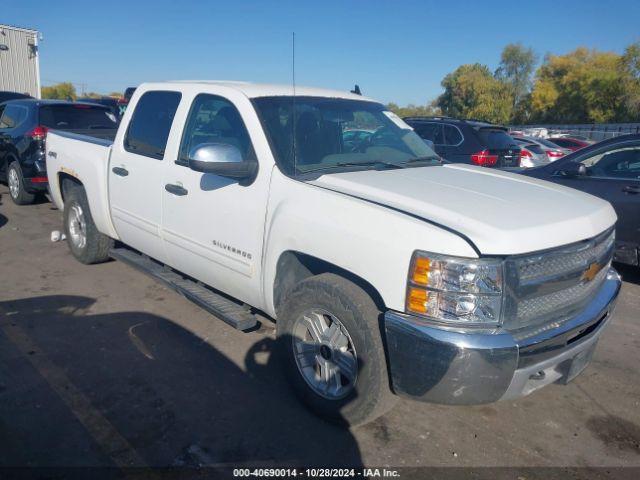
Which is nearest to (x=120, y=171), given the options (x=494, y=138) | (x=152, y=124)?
(x=152, y=124)

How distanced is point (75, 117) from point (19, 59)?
17.3 metres

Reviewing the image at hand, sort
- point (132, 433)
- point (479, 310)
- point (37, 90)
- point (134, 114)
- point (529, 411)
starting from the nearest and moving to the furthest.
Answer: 1. point (479, 310)
2. point (132, 433)
3. point (529, 411)
4. point (134, 114)
5. point (37, 90)

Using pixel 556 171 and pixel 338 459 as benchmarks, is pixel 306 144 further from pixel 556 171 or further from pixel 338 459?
pixel 556 171

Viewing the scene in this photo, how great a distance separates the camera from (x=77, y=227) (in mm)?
5887

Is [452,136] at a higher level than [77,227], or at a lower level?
higher

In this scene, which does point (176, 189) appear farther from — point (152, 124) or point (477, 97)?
point (477, 97)

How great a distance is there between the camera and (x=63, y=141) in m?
5.79

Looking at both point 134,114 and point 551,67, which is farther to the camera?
point 551,67

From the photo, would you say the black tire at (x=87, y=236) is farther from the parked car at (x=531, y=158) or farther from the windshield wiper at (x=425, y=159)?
the parked car at (x=531, y=158)

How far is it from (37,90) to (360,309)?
26118 millimetres

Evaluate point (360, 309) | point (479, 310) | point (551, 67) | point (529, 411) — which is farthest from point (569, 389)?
point (551, 67)

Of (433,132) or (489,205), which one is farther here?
(433,132)

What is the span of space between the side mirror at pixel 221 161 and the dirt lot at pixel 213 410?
1.41 m

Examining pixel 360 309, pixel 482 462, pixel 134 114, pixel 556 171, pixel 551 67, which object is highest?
pixel 551 67
